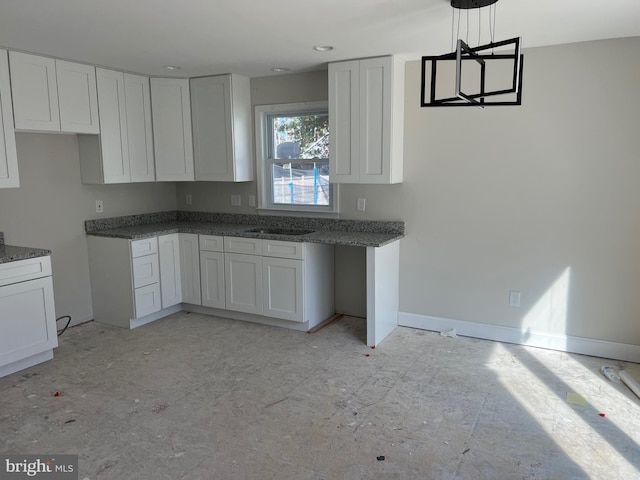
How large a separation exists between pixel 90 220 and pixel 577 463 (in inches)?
166

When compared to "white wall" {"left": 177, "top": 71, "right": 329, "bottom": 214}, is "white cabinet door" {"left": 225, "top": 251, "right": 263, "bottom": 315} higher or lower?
lower

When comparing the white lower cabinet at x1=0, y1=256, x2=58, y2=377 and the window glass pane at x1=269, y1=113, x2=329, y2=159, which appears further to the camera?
the window glass pane at x1=269, y1=113, x2=329, y2=159

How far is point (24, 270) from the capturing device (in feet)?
11.1

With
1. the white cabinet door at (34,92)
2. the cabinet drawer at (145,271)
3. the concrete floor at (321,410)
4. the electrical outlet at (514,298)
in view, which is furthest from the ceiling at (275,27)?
the concrete floor at (321,410)

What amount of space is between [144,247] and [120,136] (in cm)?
104

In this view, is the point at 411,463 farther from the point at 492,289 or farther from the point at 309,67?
the point at 309,67

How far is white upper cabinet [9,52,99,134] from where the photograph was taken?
3.53m

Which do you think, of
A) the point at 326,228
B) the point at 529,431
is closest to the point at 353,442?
the point at 529,431

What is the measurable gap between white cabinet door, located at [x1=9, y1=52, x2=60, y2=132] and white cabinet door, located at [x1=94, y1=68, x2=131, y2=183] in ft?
1.42

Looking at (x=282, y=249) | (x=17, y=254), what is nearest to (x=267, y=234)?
(x=282, y=249)

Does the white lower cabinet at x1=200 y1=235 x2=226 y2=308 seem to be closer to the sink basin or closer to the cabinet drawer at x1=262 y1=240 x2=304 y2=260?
the sink basin

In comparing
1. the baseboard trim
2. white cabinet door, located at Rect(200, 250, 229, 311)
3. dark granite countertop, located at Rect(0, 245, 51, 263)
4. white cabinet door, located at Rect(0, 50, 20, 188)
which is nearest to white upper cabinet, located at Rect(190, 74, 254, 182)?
white cabinet door, located at Rect(200, 250, 229, 311)

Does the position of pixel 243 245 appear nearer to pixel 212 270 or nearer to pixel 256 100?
pixel 212 270

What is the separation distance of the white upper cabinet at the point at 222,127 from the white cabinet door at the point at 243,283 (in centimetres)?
84
